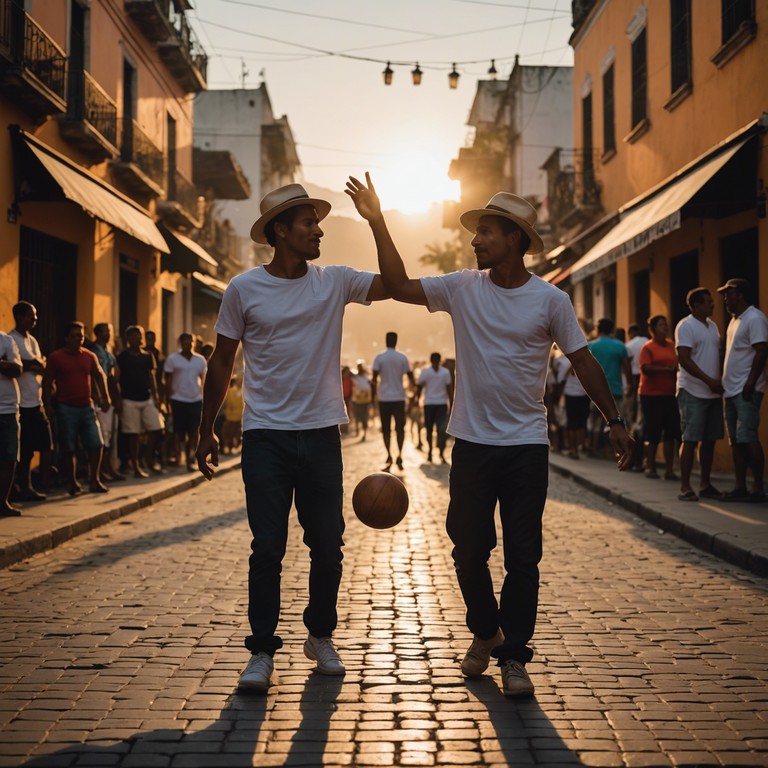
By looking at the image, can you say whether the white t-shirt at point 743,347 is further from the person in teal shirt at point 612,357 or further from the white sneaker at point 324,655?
the white sneaker at point 324,655

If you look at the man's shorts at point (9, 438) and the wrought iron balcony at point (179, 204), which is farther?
the wrought iron balcony at point (179, 204)

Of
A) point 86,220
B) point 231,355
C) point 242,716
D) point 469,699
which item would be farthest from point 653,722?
point 86,220

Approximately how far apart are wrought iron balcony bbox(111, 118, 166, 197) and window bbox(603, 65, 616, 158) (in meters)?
9.27

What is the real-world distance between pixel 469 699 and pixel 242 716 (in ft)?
3.05

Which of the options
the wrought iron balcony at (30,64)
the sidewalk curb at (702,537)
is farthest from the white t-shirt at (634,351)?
the wrought iron balcony at (30,64)

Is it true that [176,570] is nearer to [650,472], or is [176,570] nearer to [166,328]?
[650,472]

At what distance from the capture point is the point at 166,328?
1027 inches

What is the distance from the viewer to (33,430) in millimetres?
11000

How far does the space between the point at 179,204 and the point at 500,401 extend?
21051mm

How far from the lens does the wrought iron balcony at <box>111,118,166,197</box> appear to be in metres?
Answer: 19.8

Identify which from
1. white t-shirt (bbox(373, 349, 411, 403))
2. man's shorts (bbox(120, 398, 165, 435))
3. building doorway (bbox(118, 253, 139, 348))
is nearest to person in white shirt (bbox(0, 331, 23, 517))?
man's shorts (bbox(120, 398, 165, 435))

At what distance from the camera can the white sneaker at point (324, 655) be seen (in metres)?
4.80

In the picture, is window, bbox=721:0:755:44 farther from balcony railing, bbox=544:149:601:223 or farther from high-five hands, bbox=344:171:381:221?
high-five hands, bbox=344:171:381:221

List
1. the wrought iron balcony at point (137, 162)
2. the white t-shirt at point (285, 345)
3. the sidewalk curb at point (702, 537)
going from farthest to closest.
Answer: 1. the wrought iron balcony at point (137, 162)
2. the sidewalk curb at point (702, 537)
3. the white t-shirt at point (285, 345)
